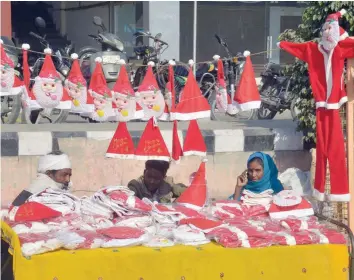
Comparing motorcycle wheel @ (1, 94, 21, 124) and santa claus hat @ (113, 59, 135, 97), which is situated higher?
santa claus hat @ (113, 59, 135, 97)

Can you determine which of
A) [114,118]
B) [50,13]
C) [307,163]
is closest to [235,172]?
[307,163]

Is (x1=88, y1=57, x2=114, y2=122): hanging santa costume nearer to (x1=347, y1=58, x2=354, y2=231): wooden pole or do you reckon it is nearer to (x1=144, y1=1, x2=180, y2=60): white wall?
(x1=347, y1=58, x2=354, y2=231): wooden pole

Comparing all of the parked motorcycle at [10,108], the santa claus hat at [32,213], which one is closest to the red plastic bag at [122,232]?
the santa claus hat at [32,213]

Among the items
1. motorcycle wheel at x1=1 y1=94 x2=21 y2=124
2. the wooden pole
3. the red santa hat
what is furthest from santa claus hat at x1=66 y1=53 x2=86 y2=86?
motorcycle wheel at x1=1 y1=94 x2=21 y2=124

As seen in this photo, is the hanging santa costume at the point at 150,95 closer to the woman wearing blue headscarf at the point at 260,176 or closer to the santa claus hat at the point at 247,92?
the santa claus hat at the point at 247,92

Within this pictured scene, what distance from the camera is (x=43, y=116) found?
8.03 metres

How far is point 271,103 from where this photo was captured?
966 cm

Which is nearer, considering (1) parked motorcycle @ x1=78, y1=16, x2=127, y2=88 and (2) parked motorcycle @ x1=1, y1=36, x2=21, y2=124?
(2) parked motorcycle @ x1=1, y1=36, x2=21, y2=124

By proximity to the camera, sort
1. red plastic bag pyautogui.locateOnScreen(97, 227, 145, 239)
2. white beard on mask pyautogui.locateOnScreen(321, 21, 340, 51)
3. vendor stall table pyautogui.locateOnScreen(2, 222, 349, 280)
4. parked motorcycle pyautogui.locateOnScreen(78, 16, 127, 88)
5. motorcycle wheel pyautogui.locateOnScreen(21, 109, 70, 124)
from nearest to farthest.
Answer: vendor stall table pyautogui.locateOnScreen(2, 222, 349, 280)
red plastic bag pyautogui.locateOnScreen(97, 227, 145, 239)
white beard on mask pyautogui.locateOnScreen(321, 21, 340, 51)
motorcycle wheel pyautogui.locateOnScreen(21, 109, 70, 124)
parked motorcycle pyautogui.locateOnScreen(78, 16, 127, 88)

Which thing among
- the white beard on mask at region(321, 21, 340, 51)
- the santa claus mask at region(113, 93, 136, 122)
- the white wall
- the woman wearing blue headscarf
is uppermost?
the white wall

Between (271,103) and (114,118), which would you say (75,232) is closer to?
(114,118)

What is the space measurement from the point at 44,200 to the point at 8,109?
13.0 ft

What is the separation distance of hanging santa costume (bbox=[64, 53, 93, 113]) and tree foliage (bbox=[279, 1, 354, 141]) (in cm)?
209

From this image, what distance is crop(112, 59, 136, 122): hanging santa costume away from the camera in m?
4.65
